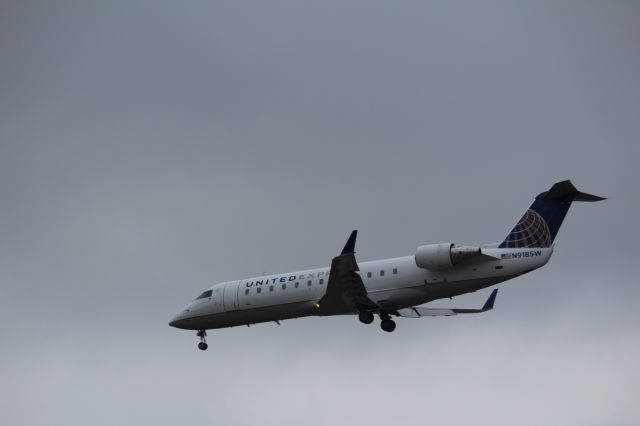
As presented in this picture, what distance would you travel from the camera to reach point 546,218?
110 ft

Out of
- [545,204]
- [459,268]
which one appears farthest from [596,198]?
[459,268]

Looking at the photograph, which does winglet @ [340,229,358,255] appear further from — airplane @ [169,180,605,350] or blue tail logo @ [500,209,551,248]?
blue tail logo @ [500,209,551,248]

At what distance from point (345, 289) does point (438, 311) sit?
655cm

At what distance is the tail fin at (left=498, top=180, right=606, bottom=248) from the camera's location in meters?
33.1

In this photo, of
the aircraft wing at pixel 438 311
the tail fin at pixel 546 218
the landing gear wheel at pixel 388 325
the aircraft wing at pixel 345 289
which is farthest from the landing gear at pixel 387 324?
the tail fin at pixel 546 218

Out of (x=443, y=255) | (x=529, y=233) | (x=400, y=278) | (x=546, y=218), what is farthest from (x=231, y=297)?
(x=546, y=218)

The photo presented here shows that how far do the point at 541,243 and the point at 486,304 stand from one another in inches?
214

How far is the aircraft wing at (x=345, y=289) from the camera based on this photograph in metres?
33.7

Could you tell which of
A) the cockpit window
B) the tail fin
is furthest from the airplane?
the cockpit window

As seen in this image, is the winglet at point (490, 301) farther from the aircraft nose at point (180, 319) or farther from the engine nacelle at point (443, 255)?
the aircraft nose at point (180, 319)

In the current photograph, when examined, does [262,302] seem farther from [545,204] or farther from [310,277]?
[545,204]

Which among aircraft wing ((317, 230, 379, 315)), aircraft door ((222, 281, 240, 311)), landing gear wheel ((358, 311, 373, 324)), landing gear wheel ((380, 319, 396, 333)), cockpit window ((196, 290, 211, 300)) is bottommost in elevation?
landing gear wheel ((380, 319, 396, 333))

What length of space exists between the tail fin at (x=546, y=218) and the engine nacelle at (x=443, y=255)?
1.49 m

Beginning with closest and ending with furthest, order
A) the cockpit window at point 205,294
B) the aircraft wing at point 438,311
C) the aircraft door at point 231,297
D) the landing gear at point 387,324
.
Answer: the landing gear at point 387,324, the aircraft wing at point 438,311, the aircraft door at point 231,297, the cockpit window at point 205,294
